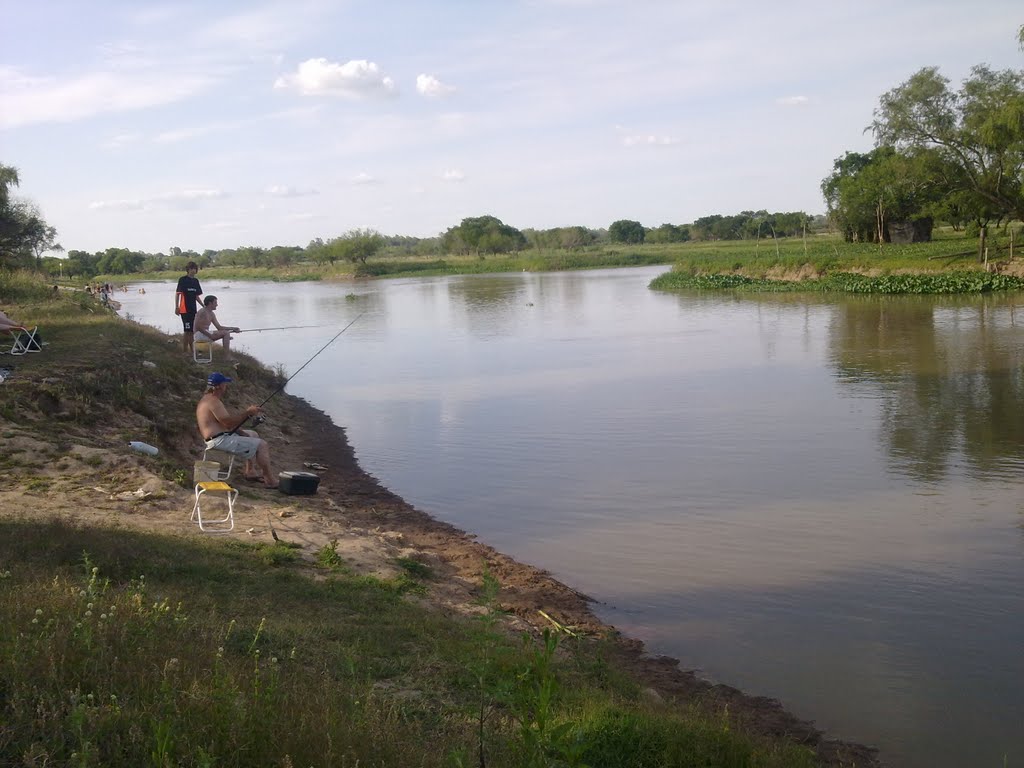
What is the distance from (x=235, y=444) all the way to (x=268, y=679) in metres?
6.33

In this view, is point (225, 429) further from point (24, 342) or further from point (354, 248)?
point (354, 248)

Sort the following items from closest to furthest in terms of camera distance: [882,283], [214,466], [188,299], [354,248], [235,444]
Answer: [214,466] < [235,444] < [188,299] < [882,283] < [354,248]

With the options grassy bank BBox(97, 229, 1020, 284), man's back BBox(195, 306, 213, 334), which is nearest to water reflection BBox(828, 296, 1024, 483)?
grassy bank BBox(97, 229, 1020, 284)

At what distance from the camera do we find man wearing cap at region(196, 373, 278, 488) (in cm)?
991

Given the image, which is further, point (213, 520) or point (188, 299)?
point (188, 299)

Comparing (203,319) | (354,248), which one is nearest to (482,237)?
(354,248)

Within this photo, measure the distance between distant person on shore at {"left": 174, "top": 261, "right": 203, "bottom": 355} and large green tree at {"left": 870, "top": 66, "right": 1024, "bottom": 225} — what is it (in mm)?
37078

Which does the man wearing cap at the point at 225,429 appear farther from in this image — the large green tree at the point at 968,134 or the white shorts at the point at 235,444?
the large green tree at the point at 968,134

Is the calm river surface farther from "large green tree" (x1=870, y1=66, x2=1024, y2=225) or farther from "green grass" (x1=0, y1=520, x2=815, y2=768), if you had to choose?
"large green tree" (x1=870, y1=66, x2=1024, y2=225)

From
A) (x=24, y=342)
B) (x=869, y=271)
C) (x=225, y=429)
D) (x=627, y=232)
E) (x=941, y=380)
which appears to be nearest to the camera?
(x=225, y=429)

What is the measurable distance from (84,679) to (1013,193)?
4662cm

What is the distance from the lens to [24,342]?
544 inches

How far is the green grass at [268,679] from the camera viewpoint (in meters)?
3.38

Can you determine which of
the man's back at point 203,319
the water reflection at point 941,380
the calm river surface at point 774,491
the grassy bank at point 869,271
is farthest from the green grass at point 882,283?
the man's back at point 203,319
